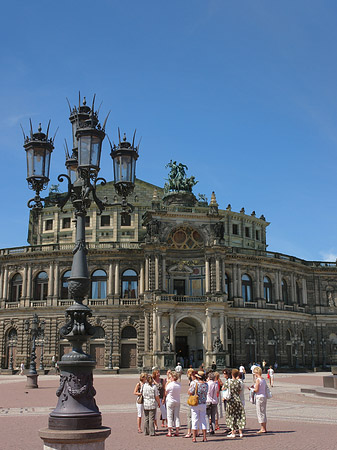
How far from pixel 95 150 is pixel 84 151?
30 centimetres

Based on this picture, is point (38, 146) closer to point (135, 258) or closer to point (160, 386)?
point (160, 386)

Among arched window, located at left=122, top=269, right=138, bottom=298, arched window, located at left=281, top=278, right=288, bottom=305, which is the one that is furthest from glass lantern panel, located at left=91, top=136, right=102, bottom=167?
arched window, located at left=281, top=278, right=288, bottom=305

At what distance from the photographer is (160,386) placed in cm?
1738

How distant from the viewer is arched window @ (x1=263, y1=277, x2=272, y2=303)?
67137mm

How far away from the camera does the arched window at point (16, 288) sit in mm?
63719

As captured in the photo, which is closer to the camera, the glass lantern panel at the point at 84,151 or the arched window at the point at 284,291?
the glass lantern panel at the point at 84,151

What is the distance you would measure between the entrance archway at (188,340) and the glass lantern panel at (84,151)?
48110 mm

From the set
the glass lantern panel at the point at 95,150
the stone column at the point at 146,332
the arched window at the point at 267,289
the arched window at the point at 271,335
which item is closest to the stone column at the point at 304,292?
the arched window at the point at 267,289

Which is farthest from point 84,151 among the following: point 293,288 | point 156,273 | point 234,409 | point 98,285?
point 293,288

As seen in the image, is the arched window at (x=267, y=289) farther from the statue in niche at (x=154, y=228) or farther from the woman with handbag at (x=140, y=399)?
the woman with handbag at (x=140, y=399)

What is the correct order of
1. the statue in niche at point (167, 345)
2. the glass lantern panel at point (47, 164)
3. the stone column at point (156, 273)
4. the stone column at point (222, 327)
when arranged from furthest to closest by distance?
the stone column at point (156, 273) < the stone column at point (222, 327) < the statue in niche at point (167, 345) < the glass lantern panel at point (47, 164)

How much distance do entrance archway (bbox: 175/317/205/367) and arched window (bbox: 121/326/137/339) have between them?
4.82 meters

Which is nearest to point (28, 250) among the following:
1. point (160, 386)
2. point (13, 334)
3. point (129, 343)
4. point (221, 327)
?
point (13, 334)

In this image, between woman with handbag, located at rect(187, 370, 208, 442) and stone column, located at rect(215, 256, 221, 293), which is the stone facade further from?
woman with handbag, located at rect(187, 370, 208, 442)
